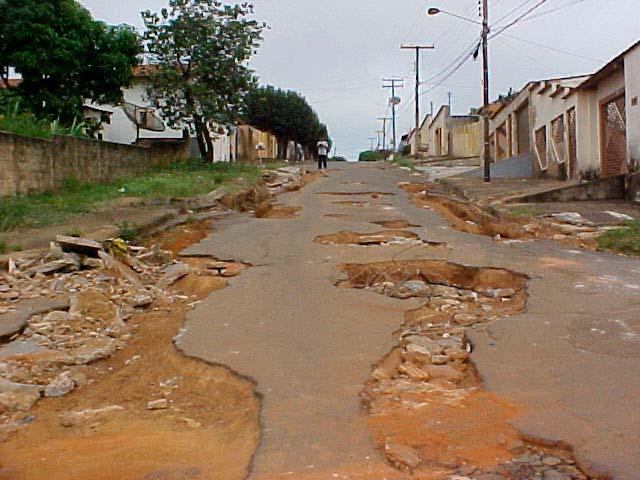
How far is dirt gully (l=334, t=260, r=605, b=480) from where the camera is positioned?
3193mm

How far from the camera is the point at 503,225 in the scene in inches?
483

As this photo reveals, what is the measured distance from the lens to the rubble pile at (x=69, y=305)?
191 inches

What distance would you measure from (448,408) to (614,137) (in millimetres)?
13815

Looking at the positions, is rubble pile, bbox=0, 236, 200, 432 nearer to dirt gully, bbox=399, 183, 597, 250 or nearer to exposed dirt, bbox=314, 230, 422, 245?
exposed dirt, bbox=314, 230, 422, 245

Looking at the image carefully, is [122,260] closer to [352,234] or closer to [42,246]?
[42,246]

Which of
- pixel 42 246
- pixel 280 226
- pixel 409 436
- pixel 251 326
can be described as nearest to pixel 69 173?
pixel 280 226

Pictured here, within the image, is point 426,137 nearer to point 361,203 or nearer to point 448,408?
point 361,203

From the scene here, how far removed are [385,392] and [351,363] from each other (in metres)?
0.58

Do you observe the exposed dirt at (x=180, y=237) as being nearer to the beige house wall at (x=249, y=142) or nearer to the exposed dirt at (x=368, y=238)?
the exposed dirt at (x=368, y=238)

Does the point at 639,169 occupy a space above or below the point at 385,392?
above

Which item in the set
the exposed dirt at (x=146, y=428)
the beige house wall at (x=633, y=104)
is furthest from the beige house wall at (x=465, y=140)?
the exposed dirt at (x=146, y=428)

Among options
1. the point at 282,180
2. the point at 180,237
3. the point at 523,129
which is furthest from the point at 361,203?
the point at 523,129

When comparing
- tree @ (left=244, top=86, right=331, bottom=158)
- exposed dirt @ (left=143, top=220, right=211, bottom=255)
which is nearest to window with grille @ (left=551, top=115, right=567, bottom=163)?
exposed dirt @ (left=143, top=220, right=211, bottom=255)

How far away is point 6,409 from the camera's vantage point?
4.29 meters
